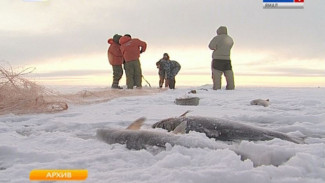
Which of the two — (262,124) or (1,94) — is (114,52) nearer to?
(1,94)

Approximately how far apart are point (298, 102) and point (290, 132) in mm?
3518

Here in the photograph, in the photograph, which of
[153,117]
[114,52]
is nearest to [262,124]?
[153,117]

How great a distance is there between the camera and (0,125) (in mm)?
4547

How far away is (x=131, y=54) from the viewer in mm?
12812

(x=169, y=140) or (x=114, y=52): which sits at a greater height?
(x=114, y=52)

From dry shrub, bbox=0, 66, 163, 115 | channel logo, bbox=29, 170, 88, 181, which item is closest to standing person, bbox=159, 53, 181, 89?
dry shrub, bbox=0, 66, 163, 115

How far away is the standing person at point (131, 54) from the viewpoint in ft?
41.9

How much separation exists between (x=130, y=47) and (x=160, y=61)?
11.7 ft

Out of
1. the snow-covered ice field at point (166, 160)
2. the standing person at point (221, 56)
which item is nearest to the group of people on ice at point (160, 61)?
the standing person at point (221, 56)

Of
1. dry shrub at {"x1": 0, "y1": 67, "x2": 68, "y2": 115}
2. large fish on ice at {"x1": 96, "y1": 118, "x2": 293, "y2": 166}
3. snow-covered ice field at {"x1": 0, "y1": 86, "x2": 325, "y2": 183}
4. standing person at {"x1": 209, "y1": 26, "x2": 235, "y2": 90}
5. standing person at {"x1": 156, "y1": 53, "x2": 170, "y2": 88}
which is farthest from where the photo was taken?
standing person at {"x1": 156, "y1": 53, "x2": 170, "y2": 88}

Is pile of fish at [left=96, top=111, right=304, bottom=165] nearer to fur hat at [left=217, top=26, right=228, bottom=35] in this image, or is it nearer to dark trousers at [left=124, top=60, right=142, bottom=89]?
fur hat at [left=217, top=26, right=228, bottom=35]

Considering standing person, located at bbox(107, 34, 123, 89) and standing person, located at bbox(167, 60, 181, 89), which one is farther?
standing person, located at bbox(167, 60, 181, 89)

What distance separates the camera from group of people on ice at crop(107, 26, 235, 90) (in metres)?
11.4

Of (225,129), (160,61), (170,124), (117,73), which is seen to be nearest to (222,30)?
(117,73)
